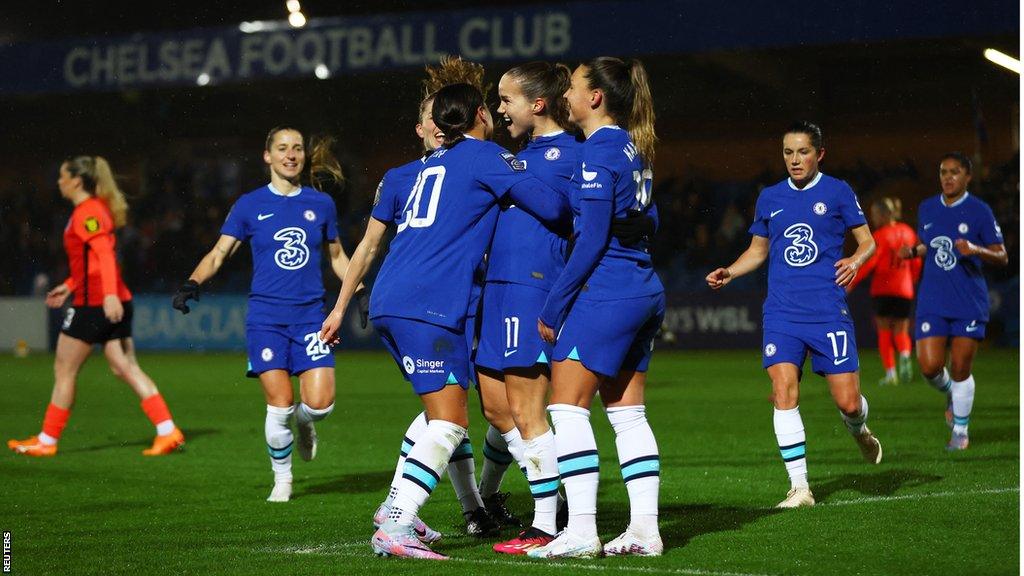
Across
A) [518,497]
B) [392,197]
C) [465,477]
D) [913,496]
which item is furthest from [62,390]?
[913,496]

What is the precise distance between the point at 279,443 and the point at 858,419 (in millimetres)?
3062

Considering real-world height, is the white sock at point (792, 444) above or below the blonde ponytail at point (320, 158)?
below

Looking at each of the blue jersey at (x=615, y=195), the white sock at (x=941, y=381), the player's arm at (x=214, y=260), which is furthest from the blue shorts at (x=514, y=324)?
the white sock at (x=941, y=381)

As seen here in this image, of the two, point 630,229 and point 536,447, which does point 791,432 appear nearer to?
point 536,447

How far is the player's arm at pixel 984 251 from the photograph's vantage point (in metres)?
8.58

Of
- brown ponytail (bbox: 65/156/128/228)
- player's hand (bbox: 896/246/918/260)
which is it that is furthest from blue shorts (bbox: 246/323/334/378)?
player's hand (bbox: 896/246/918/260)

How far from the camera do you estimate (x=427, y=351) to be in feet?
16.3

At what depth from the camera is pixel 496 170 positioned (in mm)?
4965

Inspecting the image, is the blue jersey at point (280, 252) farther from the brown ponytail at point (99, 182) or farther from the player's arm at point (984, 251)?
the player's arm at point (984, 251)

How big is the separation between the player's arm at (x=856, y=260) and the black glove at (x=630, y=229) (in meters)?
1.69

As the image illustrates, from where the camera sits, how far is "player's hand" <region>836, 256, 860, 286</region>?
6.27 m

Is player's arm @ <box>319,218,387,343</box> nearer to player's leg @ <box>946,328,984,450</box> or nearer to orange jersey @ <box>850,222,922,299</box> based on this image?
player's leg @ <box>946,328,984,450</box>

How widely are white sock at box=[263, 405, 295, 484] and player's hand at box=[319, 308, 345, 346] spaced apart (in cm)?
182

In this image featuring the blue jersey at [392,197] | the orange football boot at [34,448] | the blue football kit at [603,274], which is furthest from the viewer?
the orange football boot at [34,448]
